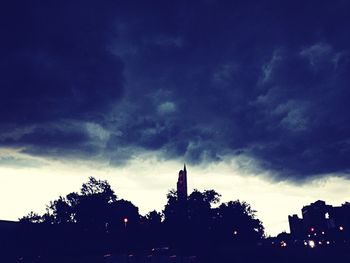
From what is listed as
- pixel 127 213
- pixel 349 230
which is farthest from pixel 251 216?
pixel 127 213

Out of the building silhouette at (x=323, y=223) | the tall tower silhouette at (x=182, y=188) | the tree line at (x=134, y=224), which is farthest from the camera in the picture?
the tall tower silhouette at (x=182, y=188)

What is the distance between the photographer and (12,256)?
113 feet

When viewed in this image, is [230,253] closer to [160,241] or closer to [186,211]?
→ [160,241]

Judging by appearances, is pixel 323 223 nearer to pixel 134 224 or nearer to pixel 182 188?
pixel 182 188

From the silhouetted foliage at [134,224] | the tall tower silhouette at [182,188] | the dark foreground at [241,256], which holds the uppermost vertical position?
the tall tower silhouette at [182,188]

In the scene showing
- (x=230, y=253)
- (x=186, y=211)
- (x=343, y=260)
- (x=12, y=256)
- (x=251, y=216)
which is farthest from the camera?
(x=251, y=216)

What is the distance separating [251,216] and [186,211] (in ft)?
132

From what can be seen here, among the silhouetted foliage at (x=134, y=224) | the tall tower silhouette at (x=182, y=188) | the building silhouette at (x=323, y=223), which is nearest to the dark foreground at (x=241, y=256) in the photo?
the silhouetted foliage at (x=134, y=224)

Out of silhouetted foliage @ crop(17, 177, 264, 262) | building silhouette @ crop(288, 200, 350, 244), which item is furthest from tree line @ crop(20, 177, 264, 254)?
building silhouette @ crop(288, 200, 350, 244)

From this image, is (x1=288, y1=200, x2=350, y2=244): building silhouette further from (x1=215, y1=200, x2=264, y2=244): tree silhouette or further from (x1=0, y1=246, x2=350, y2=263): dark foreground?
(x1=0, y1=246, x2=350, y2=263): dark foreground

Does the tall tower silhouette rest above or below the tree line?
above

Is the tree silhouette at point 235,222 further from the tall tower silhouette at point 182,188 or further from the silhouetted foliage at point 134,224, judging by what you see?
the tall tower silhouette at point 182,188

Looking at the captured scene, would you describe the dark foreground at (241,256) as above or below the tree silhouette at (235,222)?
below

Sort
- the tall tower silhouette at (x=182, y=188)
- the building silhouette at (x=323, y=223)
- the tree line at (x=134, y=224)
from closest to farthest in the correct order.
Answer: the tree line at (x=134, y=224)
the building silhouette at (x=323, y=223)
the tall tower silhouette at (x=182, y=188)
